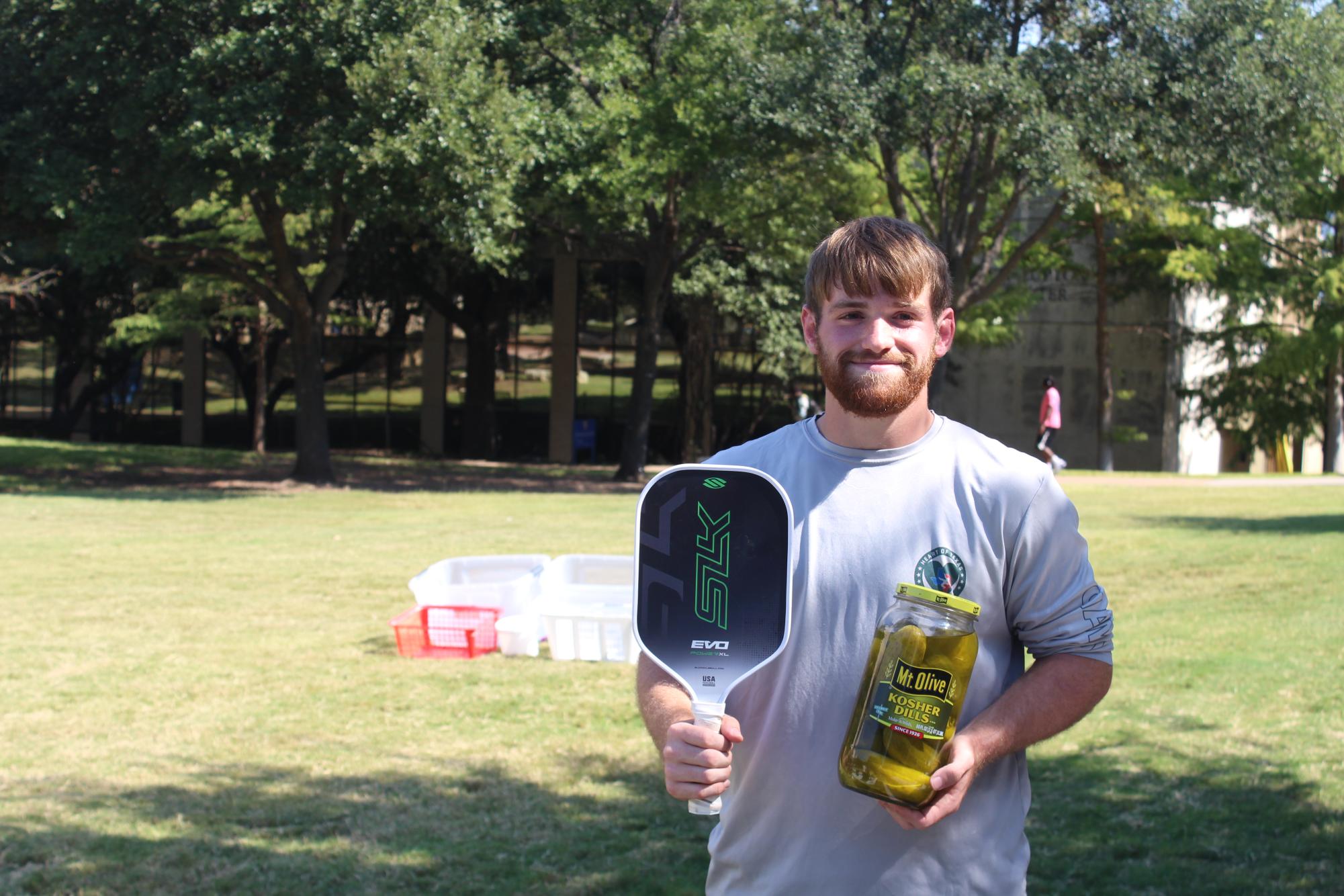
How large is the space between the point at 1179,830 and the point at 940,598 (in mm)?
4064

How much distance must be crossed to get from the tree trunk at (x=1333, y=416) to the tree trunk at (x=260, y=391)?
91.7 feet

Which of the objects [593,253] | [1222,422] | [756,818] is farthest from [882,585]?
[1222,422]

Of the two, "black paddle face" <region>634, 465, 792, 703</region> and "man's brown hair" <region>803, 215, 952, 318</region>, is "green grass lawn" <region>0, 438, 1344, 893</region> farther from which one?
"man's brown hair" <region>803, 215, 952, 318</region>

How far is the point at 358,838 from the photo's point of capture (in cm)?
567

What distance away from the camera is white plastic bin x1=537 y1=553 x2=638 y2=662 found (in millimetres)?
9289

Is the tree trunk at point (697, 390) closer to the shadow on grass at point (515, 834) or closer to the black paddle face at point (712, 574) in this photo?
the shadow on grass at point (515, 834)

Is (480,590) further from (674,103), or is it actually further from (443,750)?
(674,103)

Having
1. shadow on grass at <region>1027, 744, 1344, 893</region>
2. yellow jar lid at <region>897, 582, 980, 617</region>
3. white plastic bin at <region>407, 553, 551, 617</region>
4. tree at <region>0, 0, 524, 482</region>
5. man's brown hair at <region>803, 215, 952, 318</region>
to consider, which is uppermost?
tree at <region>0, 0, 524, 482</region>

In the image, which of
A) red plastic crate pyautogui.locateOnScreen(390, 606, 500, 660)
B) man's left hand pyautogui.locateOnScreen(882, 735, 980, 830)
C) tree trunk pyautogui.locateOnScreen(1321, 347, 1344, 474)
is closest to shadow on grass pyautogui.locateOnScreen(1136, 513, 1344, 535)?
red plastic crate pyautogui.locateOnScreen(390, 606, 500, 660)

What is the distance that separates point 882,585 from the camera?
8.09 ft

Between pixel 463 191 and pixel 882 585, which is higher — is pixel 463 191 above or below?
above

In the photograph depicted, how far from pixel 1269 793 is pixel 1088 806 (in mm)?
839

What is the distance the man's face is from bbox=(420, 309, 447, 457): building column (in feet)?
120

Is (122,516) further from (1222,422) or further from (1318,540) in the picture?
(1222,422)
